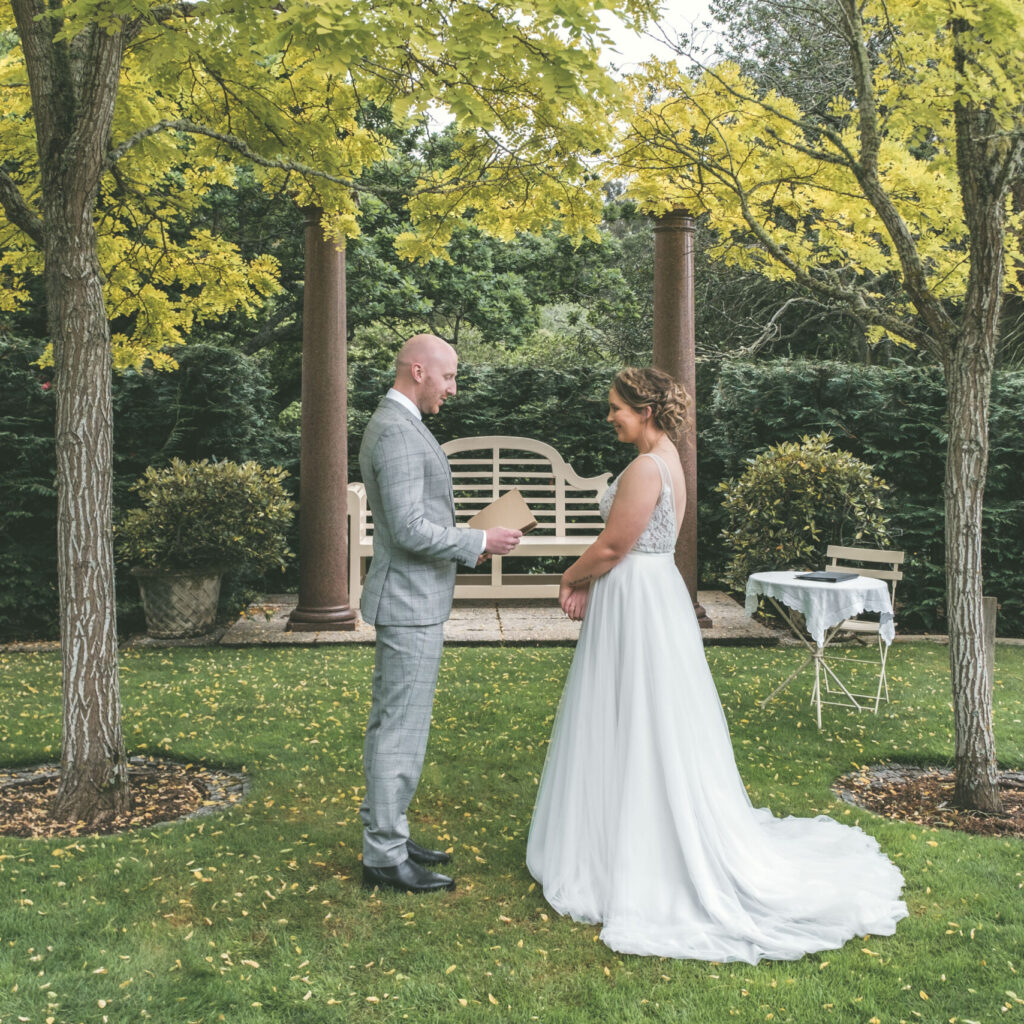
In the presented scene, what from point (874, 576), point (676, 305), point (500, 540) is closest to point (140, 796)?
point (500, 540)

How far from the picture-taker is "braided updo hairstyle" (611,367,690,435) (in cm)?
392

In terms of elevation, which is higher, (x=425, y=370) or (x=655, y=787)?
(x=425, y=370)

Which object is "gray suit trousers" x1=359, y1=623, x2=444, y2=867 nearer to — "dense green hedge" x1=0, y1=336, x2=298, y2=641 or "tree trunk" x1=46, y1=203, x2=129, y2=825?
"tree trunk" x1=46, y1=203, x2=129, y2=825

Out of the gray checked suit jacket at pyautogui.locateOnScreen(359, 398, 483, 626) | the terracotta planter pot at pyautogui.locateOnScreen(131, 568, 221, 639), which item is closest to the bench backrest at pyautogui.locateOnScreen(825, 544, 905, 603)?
the gray checked suit jacket at pyautogui.locateOnScreen(359, 398, 483, 626)

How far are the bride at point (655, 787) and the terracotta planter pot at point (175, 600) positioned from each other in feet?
18.3

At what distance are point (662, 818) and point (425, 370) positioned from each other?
1849mm

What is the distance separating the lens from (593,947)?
3500mm

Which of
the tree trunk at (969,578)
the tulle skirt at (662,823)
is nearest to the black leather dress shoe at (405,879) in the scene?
the tulle skirt at (662,823)

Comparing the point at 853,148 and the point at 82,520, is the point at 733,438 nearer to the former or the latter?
the point at 853,148

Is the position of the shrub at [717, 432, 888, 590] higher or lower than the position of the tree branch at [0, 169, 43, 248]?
lower

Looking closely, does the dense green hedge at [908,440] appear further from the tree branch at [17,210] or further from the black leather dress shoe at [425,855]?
the tree branch at [17,210]

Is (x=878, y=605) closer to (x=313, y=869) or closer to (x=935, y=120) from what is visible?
(x=935, y=120)

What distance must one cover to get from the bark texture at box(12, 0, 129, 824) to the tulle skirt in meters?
2.11

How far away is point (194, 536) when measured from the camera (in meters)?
8.80
